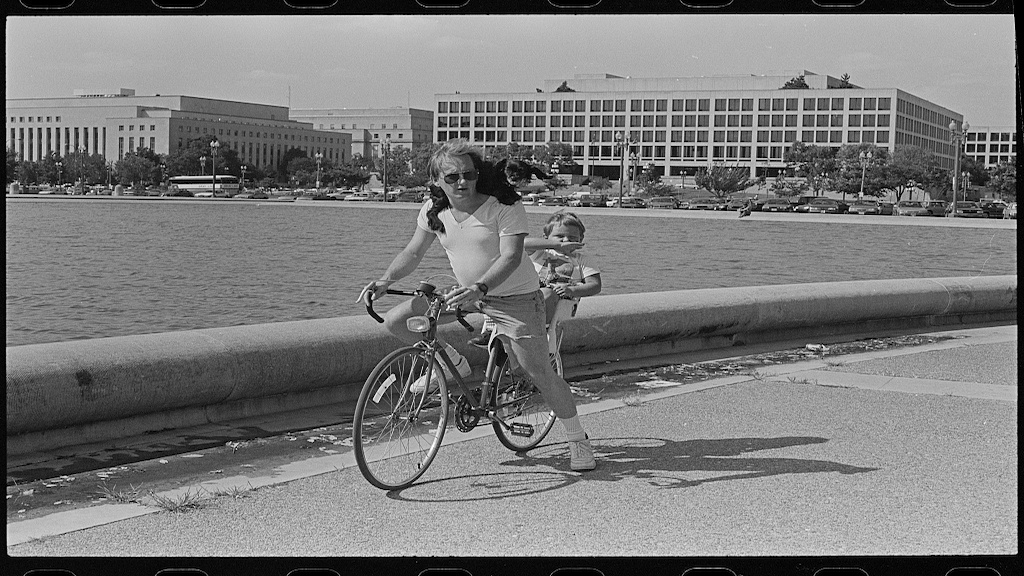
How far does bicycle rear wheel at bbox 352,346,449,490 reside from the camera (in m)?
5.50

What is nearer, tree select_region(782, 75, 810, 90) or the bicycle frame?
the bicycle frame

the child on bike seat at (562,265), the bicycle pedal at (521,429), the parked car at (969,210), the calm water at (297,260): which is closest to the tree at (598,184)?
the parked car at (969,210)

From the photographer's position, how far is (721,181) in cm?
11988

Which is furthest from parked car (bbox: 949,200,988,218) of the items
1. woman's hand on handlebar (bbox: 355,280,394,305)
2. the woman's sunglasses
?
woman's hand on handlebar (bbox: 355,280,394,305)

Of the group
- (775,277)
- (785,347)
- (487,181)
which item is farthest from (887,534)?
(775,277)

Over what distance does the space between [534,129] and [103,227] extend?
237ft

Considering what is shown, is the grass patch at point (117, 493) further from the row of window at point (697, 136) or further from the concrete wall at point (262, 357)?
the row of window at point (697, 136)

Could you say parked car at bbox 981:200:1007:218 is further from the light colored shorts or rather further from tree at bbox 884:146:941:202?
the light colored shorts

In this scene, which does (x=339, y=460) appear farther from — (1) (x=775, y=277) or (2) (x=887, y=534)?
(1) (x=775, y=277)

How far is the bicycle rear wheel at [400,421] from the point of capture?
5496 mm

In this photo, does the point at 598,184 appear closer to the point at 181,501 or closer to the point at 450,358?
the point at 450,358

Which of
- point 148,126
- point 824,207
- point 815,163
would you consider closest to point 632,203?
point 824,207

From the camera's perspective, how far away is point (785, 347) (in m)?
11.2
